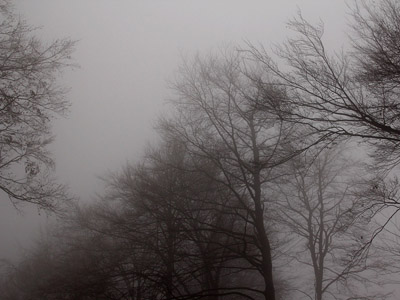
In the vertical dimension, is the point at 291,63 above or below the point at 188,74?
below

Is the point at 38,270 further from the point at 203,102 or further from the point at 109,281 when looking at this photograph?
the point at 203,102

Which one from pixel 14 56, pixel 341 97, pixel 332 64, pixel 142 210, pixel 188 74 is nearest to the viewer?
pixel 341 97

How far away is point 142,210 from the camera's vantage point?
9.16m

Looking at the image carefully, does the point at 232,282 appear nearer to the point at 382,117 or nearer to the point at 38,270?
the point at 382,117

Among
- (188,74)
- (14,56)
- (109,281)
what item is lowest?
(109,281)

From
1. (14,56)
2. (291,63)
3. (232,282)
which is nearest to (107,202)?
(232,282)

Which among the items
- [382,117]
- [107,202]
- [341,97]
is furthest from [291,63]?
[107,202]

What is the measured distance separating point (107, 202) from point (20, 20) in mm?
11445

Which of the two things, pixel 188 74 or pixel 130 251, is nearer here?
pixel 130 251

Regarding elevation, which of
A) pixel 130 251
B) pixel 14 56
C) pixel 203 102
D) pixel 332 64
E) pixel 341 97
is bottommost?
pixel 130 251

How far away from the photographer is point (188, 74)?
9992 millimetres

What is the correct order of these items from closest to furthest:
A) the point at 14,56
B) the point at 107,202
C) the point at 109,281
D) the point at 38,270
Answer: the point at 14,56
the point at 109,281
the point at 107,202
the point at 38,270

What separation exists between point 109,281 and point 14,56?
5.44m

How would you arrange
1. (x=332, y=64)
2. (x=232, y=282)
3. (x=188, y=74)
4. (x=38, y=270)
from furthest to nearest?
(x=38, y=270), (x=232, y=282), (x=188, y=74), (x=332, y=64)
